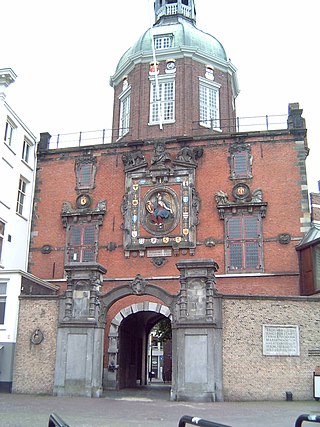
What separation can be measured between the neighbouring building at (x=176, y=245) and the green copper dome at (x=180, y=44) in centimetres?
10

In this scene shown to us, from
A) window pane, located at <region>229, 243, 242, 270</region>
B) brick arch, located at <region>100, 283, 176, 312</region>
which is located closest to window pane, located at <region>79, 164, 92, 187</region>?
window pane, located at <region>229, 243, 242, 270</region>

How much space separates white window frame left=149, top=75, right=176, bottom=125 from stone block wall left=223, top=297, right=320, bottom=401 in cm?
1461

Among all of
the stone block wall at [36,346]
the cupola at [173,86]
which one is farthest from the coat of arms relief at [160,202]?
the stone block wall at [36,346]

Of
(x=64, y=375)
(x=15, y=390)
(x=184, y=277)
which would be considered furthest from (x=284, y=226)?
(x=15, y=390)

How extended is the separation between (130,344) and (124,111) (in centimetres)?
1417

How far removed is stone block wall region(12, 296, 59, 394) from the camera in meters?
19.2

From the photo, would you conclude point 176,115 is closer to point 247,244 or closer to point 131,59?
point 131,59

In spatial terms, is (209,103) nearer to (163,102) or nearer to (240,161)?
(163,102)

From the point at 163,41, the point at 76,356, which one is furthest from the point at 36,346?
the point at 163,41

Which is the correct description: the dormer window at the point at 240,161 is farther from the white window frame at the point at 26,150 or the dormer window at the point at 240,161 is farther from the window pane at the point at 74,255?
the white window frame at the point at 26,150

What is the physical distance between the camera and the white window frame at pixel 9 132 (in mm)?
25750

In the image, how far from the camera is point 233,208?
25281 millimetres

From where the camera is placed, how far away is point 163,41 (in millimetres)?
32594

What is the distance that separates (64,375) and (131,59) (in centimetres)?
2038
